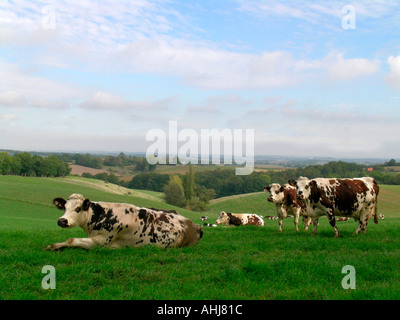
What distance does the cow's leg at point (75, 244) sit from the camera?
8.61 metres

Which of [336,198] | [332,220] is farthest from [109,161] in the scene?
[332,220]

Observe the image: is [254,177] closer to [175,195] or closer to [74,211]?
[175,195]

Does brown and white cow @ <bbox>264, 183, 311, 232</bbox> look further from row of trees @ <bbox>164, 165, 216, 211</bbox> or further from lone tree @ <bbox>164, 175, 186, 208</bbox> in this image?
lone tree @ <bbox>164, 175, 186, 208</bbox>

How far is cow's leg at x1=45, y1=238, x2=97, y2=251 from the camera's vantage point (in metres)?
8.61

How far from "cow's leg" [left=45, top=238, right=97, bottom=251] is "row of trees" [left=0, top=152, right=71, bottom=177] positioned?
8668 cm

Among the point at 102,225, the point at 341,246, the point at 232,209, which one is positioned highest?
the point at 102,225

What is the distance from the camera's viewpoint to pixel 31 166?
89.8 metres

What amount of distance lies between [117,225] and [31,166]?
90.2 metres

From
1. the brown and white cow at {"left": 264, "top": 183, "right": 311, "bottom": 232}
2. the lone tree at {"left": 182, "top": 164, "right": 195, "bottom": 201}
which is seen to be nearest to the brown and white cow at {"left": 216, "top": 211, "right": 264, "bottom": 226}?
the brown and white cow at {"left": 264, "top": 183, "right": 311, "bottom": 232}

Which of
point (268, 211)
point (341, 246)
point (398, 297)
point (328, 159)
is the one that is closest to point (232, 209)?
point (268, 211)

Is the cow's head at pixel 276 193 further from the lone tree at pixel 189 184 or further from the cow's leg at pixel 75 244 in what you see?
the lone tree at pixel 189 184

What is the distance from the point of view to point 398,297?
→ 544 cm

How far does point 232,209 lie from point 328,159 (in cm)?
3900
